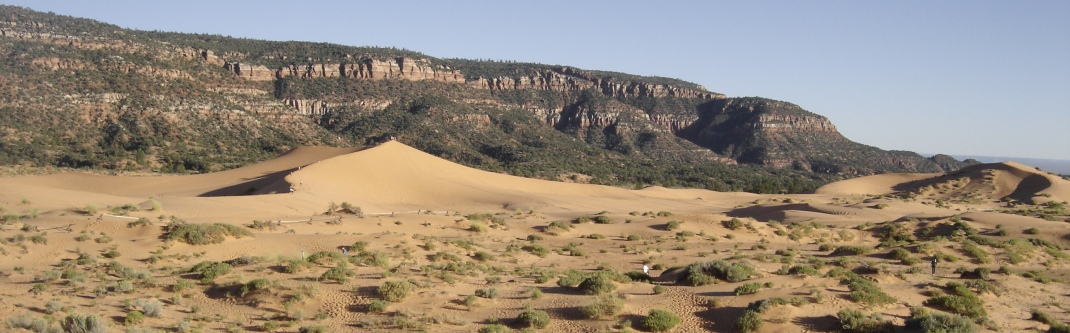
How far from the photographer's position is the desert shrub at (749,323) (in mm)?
13961

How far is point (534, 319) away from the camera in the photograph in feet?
47.4

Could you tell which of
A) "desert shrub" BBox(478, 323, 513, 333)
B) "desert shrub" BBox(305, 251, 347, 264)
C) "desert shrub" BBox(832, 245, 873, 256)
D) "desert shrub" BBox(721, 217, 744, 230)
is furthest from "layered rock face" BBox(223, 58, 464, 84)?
"desert shrub" BBox(478, 323, 513, 333)

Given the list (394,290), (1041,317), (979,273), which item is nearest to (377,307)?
(394,290)

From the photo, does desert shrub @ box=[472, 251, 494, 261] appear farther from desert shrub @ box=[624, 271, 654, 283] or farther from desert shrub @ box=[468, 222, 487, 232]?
desert shrub @ box=[468, 222, 487, 232]

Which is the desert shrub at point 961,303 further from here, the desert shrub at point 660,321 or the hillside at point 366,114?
the hillside at point 366,114

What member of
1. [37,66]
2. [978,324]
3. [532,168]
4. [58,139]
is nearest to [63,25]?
[37,66]

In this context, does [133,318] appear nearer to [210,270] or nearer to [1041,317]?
[210,270]

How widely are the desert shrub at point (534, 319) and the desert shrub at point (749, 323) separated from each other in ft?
12.5

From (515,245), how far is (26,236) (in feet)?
51.8

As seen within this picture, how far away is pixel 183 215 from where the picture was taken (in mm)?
29094

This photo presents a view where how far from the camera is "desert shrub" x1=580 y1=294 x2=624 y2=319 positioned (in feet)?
48.3

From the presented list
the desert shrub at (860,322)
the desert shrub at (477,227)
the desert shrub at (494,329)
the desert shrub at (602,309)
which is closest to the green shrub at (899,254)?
the desert shrub at (860,322)

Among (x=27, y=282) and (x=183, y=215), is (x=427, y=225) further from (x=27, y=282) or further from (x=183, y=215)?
(x=27, y=282)

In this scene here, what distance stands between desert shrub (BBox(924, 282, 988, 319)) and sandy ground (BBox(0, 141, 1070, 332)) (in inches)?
15.0
